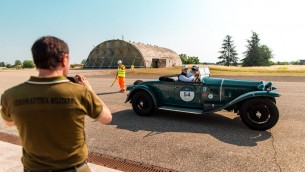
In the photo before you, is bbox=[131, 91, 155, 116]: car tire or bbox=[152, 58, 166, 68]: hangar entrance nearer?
bbox=[131, 91, 155, 116]: car tire

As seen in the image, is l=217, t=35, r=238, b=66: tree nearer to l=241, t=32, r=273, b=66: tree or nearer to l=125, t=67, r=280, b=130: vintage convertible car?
l=241, t=32, r=273, b=66: tree

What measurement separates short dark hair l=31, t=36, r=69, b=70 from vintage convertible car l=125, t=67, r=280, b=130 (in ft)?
17.3

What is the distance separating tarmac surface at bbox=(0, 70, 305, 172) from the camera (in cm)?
424

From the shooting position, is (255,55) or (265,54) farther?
(265,54)

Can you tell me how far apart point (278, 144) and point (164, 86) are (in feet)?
11.7

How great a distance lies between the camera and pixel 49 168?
180 centimetres

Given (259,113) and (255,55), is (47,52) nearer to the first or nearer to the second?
(259,113)

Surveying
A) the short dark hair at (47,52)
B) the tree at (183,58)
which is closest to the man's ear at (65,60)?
the short dark hair at (47,52)

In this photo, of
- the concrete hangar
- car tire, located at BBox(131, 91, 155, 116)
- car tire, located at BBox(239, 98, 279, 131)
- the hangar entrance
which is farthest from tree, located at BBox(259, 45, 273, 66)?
car tire, located at BBox(239, 98, 279, 131)

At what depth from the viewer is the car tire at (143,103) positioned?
754 centimetres

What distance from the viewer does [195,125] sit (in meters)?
6.57

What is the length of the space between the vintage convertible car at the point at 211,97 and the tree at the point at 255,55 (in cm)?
7265

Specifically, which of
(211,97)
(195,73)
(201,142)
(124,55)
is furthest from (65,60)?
(124,55)

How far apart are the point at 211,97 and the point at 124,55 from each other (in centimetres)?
3797
